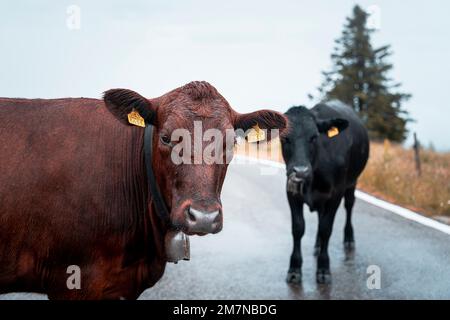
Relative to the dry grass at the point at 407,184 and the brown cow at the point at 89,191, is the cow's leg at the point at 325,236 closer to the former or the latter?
the brown cow at the point at 89,191

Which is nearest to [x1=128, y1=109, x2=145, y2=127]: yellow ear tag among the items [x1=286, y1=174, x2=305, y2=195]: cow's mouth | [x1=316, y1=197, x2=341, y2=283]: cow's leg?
[x1=286, y1=174, x2=305, y2=195]: cow's mouth

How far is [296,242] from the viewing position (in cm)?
724

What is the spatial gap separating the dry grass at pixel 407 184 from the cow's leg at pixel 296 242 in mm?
3749

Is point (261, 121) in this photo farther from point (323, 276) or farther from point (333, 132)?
point (333, 132)

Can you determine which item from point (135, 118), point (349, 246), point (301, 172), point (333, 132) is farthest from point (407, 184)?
point (135, 118)

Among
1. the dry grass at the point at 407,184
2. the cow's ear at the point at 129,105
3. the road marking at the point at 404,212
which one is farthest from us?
the dry grass at the point at 407,184

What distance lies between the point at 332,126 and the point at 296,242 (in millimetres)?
1733

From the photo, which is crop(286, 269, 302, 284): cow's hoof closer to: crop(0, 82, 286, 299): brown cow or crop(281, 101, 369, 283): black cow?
crop(281, 101, 369, 283): black cow

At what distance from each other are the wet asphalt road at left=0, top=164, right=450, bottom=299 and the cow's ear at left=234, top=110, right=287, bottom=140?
2750 millimetres

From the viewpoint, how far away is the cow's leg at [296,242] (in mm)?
6969

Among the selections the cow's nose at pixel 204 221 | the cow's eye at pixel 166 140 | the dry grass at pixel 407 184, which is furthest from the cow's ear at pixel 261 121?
the dry grass at pixel 407 184

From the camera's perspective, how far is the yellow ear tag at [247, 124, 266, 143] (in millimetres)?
4309

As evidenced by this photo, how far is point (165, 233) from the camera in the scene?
4.36 metres
